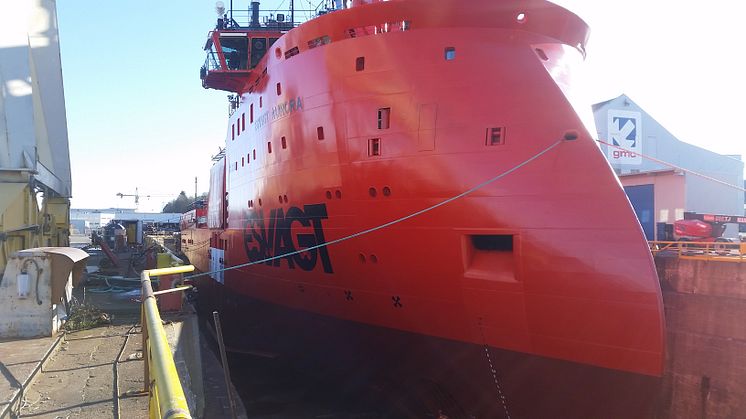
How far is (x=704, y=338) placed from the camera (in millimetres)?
8430

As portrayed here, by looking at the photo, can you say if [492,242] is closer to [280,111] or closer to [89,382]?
[280,111]

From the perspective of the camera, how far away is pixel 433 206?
6.85m

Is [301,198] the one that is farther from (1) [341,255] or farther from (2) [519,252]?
(2) [519,252]

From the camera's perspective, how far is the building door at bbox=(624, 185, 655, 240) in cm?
1294

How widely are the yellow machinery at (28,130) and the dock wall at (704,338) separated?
454 inches

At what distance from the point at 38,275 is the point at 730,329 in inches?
409

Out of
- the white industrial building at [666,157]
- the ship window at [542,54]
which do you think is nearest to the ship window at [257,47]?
the ship window at [542,54]

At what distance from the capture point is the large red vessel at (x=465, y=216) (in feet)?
19.5

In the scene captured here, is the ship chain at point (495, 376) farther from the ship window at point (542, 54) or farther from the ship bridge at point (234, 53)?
the ship bridge at point (234, 53)

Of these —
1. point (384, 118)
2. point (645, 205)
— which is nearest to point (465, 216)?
point (384, 118)

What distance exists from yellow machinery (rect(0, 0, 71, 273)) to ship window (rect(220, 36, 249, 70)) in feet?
16.0

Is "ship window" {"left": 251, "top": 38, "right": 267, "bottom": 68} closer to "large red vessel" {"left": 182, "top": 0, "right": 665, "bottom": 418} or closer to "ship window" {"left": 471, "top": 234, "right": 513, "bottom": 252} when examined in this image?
"large red vessel" {"left": 182, "top": 0, "right": 665, "bottom": 418}

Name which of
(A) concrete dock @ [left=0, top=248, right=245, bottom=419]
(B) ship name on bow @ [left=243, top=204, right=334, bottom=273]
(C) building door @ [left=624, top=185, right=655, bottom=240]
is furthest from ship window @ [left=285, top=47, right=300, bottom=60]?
(C) building door @ [left=624, top=185, right=655, bottom=240]

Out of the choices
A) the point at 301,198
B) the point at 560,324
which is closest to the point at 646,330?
the point at 560,324
